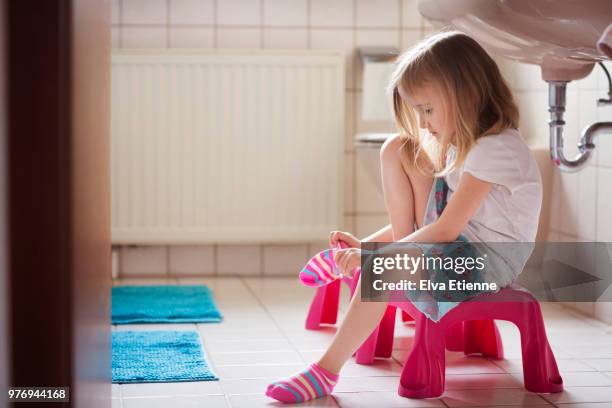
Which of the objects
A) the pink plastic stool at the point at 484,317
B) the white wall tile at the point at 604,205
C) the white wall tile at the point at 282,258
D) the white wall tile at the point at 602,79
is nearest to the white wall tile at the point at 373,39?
the white wall tile at the point at 282,258

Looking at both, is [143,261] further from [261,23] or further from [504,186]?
[504,186]

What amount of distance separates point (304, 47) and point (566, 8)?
166 centimetres

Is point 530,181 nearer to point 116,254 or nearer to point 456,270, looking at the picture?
point 456,270

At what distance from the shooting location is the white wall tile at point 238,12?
2.97m

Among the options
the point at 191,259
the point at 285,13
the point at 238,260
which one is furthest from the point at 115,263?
the point at 285,13

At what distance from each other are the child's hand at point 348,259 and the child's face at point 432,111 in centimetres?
28

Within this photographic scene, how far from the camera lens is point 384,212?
309cm

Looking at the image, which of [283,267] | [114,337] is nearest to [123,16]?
[283,267]

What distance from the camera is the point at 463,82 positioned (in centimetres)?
164

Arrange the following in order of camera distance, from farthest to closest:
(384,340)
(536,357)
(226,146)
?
(226,146)
(384,340)
(536,357)

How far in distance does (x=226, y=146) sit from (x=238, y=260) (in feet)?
1.31

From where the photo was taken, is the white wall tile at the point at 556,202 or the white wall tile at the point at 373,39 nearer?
the white wall tile at the point at 556,202

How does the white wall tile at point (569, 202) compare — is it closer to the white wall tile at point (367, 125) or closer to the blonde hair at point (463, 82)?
the white wall tile at point (367, 125)

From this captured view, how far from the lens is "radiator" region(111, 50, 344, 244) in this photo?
2900 millimetres
